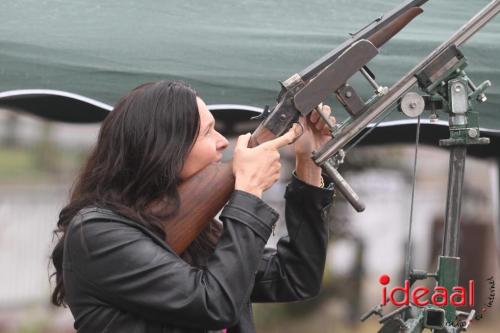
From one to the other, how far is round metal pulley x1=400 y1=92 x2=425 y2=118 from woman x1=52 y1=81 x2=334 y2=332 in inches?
6.6

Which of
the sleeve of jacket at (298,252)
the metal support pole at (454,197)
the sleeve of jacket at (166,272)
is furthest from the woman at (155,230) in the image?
the metal support pole at (454,197)

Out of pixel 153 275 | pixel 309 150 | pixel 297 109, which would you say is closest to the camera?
pixel 153 275

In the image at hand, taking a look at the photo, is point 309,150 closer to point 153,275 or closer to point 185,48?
point 153,275

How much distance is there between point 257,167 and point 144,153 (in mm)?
224

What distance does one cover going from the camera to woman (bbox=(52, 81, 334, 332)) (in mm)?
1522

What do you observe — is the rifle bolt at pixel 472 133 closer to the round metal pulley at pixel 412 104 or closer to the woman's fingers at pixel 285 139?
the round metal pulley at pixel 412 104

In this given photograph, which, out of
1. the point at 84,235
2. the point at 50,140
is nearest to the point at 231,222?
the point at 84,235

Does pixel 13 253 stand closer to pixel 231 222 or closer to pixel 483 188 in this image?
pixel 483 188

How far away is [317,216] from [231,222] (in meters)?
0.36

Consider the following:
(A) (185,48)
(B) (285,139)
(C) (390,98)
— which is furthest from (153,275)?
(A) (185,48)

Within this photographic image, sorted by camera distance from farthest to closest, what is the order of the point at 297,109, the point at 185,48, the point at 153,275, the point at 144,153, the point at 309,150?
the point at 185,48 < the point at 309,150 < the point at 297,109 < the point at 144,153 < the point at 153,275

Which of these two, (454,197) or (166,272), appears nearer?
(166,272)

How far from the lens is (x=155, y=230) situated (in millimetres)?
1613

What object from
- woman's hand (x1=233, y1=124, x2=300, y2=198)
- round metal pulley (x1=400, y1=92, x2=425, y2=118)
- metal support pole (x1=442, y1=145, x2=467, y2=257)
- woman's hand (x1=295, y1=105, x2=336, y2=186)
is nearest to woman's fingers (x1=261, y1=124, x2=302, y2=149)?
woman's hand (x1=233, y1=124, x2=300, y2=198)
